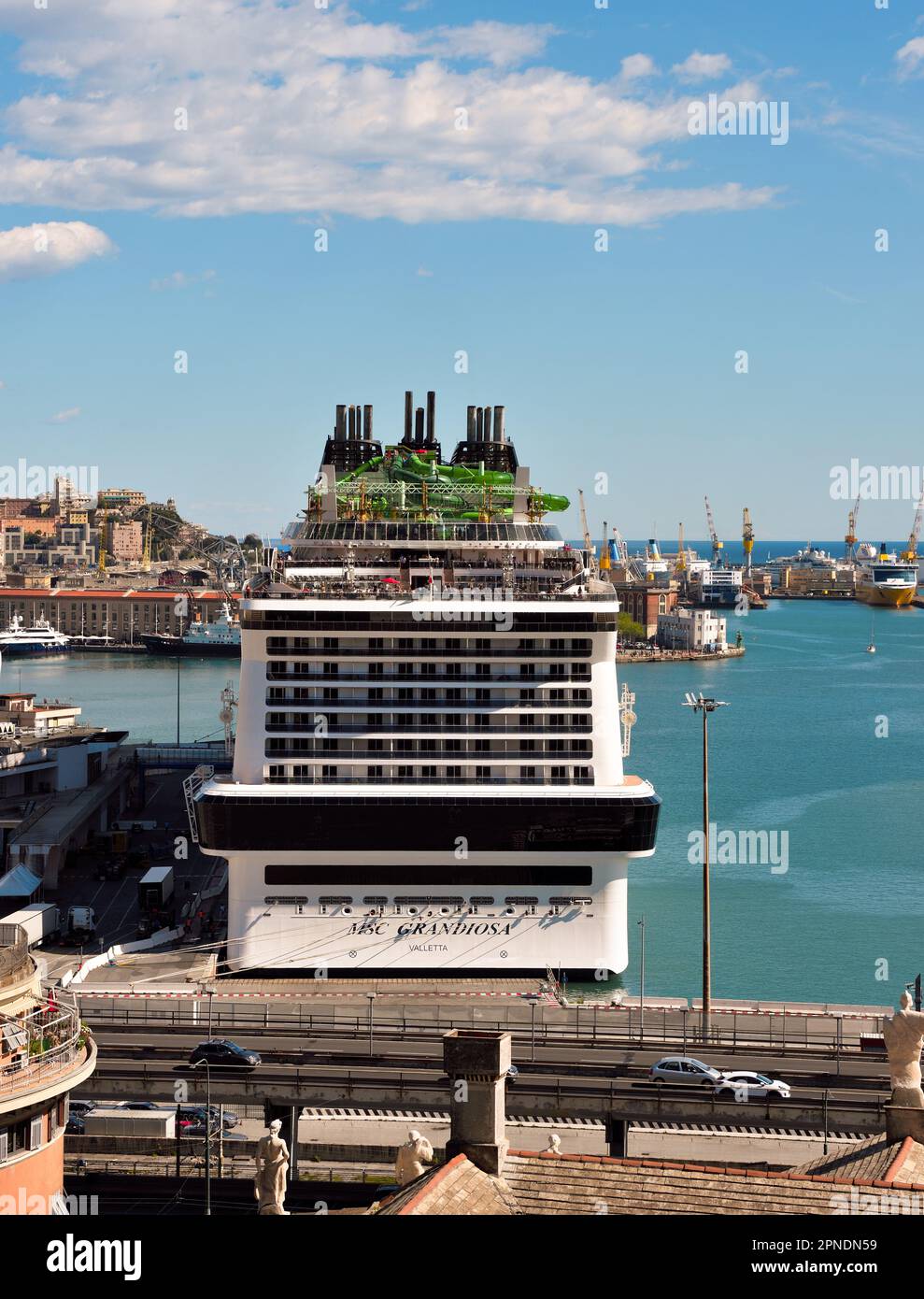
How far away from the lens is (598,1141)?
25.3 metres

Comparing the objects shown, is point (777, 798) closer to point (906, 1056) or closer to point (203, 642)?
point (906, 1056)

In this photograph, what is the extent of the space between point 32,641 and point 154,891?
394ft

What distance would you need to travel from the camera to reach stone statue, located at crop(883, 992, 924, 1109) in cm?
1645

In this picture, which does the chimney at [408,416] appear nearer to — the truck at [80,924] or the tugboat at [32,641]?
the truck at [80,924]

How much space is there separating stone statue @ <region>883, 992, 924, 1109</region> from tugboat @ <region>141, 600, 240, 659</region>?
123m

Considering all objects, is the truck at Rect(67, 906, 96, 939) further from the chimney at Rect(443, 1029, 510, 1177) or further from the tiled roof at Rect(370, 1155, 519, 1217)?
the tiled roof at Rect(370, 1155, 519, 1217)

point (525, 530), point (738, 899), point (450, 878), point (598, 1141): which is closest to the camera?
point (598, 1141)

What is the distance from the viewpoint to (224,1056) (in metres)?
23.7

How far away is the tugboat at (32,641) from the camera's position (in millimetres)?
149500

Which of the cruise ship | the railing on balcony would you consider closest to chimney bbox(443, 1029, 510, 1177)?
the railing on balcony

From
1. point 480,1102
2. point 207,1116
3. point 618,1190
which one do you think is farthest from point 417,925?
point 618,1190
